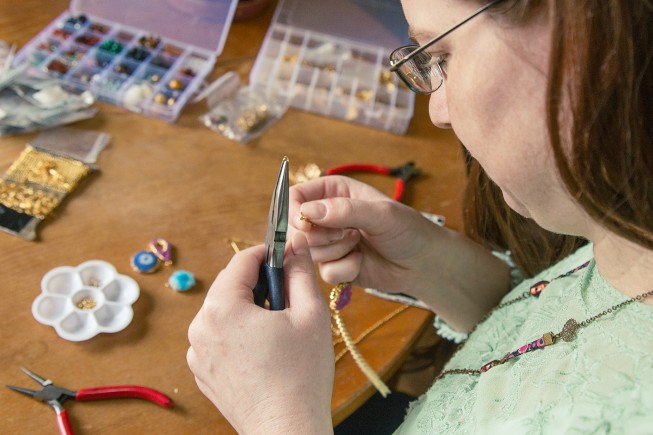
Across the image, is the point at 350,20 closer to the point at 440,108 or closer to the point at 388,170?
the point at 388,170

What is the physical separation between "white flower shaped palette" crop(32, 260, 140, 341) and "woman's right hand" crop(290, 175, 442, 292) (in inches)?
10.9

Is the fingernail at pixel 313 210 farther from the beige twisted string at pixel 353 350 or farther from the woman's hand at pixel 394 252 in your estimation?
the beige twisted string at pixel 353 350

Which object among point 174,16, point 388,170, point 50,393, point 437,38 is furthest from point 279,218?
point 174,16

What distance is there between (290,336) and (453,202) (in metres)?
0.54

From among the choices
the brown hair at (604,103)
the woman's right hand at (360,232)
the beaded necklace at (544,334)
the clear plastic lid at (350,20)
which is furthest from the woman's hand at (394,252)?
the clear plastic lid at (350,20)

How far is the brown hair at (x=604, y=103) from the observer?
44cm

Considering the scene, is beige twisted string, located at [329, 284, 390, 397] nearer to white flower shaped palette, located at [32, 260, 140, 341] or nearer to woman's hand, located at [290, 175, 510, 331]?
woman's hand, located at [290, 175, 510, 331]

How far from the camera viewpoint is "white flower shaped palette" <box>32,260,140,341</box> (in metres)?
0.81

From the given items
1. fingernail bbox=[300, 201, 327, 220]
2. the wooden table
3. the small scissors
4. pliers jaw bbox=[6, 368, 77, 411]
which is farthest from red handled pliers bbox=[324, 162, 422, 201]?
pliers jaw bbox=[6, 368, 77, 411]

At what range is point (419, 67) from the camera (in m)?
0.65

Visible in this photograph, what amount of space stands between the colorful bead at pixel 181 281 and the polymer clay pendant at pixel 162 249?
0.03 metres

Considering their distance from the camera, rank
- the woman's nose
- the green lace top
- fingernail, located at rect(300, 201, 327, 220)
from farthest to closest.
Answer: fingernail, located at rect(300, 201, 327, 220)
the woman's nose
the green lace top

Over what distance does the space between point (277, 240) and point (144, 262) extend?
304 millimetres

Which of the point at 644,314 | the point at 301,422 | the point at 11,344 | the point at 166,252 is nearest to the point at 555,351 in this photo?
the point at 644,314
